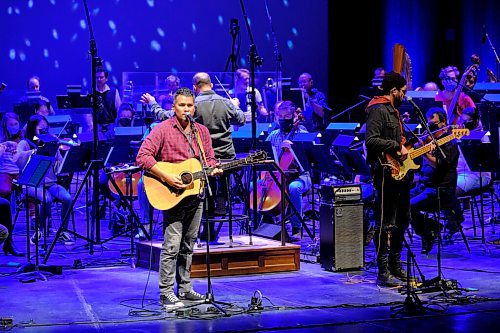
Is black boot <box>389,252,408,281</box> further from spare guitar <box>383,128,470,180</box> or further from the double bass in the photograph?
the double bass

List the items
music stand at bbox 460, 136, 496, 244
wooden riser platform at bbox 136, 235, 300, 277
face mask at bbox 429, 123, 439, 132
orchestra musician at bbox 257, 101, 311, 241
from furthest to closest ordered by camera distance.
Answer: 1. orchestra musician at bbox 257, 101, 311, 241
2. music stand at bbox 460, 136, 496, 244
3. face mask at bbox 429, 123, 439, 132
4. wooden riser platform at bbox 136, 235, 300, 277

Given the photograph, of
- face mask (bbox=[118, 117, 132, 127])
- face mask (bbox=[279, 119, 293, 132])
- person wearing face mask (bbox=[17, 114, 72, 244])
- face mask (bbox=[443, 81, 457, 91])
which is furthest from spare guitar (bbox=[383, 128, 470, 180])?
face mask (bbox=[118, 117, 132, 127])

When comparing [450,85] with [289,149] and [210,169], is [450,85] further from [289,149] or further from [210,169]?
[210,169]

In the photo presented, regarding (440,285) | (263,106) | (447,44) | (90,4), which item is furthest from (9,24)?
(440,285)

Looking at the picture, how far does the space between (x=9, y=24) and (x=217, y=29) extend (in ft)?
13.8

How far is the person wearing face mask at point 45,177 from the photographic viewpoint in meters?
11.6

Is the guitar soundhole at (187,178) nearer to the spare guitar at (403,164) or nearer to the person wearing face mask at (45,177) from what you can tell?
the spare guitar at (403,164)

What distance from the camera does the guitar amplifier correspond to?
10.0 metres

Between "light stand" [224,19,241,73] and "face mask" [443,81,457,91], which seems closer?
"face mask" [443,81,457,91]

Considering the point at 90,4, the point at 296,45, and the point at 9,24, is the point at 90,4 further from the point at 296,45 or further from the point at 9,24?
the point at 296,45

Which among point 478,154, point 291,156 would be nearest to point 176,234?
point 291,156

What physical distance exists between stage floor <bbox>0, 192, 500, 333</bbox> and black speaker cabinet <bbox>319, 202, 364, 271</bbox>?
0.14 meters

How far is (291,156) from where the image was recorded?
12281 millimetres

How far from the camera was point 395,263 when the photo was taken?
30.1ft
